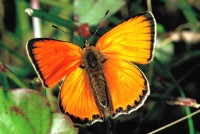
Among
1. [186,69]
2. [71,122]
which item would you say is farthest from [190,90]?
[71,122]

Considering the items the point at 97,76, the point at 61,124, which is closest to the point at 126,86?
the point at 97,76

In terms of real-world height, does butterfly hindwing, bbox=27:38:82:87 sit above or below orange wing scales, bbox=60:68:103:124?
above

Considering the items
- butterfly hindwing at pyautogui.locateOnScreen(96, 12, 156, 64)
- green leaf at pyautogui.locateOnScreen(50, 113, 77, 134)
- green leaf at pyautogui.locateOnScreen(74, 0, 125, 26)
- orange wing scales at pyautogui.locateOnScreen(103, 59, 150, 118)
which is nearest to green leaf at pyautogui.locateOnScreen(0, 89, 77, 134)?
green leaf at pyautogui.locateOnScreen(50, 113, 77, 134)

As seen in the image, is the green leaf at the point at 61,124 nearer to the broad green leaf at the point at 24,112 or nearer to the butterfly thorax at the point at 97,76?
the broad green leaf at the point at 24,112

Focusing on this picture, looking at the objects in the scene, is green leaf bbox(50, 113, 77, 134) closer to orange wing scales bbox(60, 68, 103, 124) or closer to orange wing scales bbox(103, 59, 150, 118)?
orange wing scales bbox(60, 68, 103, 124)

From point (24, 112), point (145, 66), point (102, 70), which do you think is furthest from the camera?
point (145, 66)

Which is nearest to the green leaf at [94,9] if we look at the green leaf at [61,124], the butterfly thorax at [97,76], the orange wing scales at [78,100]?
the butterfly thorax at [97,76]

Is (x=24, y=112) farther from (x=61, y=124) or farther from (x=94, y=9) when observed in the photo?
(x=94, y=9)
